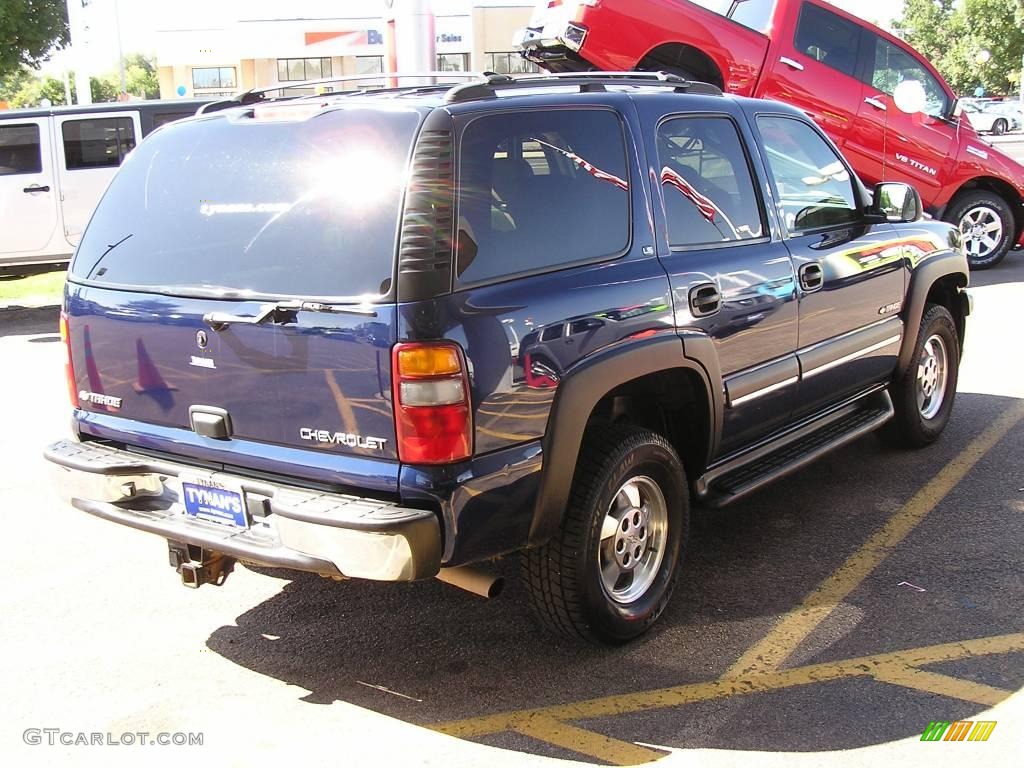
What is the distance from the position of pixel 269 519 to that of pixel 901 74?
33.4 feet

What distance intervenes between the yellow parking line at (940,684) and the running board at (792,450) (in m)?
0.92

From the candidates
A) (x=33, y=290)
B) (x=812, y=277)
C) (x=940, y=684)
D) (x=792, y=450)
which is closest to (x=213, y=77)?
(x=33, y=290)

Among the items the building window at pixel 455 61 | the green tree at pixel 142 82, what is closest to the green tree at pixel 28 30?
the building window at pixel 455 61

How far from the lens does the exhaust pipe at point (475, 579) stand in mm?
3316

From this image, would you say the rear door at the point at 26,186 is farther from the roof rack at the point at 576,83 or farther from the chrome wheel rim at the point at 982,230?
the chrome wheel rim at the point at 982,230

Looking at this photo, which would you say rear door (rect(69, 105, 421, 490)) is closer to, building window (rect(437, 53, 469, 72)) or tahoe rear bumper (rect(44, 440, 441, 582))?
tahoe rear bumper (rect(44, 440, 441, 582))

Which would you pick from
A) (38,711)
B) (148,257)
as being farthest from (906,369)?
(38,711)

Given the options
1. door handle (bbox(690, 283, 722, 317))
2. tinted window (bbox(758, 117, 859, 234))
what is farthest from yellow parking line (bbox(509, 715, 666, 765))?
tinted window (bbox(758, 117, 859, 234))

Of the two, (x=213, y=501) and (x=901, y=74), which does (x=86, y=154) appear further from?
(x=213, y=501)

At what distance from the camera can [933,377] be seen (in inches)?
238

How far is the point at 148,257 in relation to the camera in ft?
11.9

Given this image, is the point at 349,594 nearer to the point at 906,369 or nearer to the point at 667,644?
the point at 667,644

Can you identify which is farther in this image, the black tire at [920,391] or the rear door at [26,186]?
the rear door at [26,186]

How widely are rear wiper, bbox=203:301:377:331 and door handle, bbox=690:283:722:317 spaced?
4.63 ft
